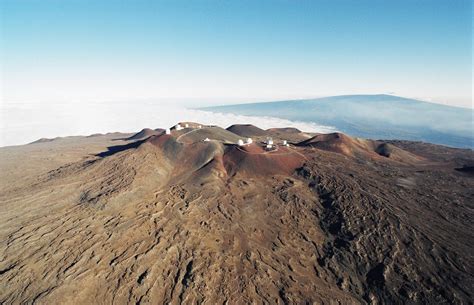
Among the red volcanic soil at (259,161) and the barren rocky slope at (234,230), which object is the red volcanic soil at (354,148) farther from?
the red volcanic soil at (259,161)

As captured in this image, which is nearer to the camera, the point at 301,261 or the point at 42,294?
the point at 42,294

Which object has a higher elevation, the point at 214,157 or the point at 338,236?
the point at 214,157

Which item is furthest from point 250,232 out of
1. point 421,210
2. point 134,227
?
point 421,210

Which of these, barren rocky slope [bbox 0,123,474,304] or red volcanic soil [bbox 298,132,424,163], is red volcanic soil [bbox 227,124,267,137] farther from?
barren rocky slope [bbox 0,123,474,304]

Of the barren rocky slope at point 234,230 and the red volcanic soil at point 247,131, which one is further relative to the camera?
the red volcanic soil at point 247,131

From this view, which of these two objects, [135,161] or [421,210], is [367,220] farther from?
[135,161]

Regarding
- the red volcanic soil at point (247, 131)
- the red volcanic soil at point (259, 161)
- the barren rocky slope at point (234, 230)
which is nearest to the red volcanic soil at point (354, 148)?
the barren rocky slope at point (234, 230)
